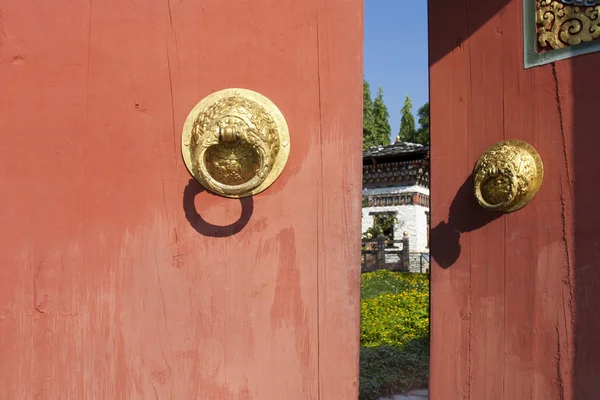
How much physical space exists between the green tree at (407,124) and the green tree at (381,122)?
5.58 ft

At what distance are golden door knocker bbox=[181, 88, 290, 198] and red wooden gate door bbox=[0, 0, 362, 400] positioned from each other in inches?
0.9

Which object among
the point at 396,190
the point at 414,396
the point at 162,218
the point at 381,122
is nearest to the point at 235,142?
the point at 162,218

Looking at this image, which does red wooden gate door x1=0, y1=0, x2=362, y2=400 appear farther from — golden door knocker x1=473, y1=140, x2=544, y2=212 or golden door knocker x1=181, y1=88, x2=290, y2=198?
golden door knocker x1=473, y1=140, x2=544, y2=212

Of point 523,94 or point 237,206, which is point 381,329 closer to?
point 523,94

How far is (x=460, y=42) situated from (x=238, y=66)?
1885 millimetres

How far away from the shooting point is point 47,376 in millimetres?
1084

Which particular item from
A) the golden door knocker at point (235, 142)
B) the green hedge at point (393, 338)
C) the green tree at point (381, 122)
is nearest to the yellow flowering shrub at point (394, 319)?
the green hedge at point (393, 338)

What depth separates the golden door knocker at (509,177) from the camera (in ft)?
7.47

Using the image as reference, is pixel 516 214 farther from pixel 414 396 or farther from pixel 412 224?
pixel 412 224

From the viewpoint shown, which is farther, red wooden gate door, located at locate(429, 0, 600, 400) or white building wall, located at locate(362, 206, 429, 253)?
white building wall, located at locate(362, 206, 429, 253)

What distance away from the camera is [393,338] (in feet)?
21.6

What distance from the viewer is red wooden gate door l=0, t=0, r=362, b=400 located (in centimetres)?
109

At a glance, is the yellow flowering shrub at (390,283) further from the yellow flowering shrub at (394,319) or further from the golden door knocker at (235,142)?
the golden door knocker at (235,142)

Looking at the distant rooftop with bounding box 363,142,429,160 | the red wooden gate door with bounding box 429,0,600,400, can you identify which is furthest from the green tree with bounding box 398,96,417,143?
the red wooden gate door with bounding box 429,0,600,400
